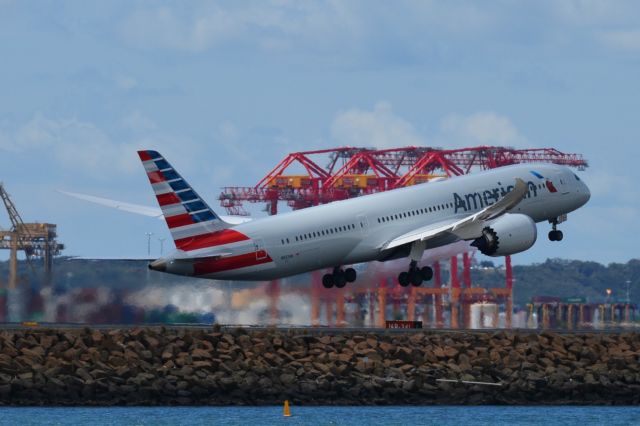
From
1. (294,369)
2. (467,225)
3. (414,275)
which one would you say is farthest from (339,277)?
(294,369)

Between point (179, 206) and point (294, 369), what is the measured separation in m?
8.29

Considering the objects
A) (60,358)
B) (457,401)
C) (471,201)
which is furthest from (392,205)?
(60,358)

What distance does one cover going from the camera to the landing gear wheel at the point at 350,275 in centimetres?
9640

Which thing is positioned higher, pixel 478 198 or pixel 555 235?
pixel 478 198

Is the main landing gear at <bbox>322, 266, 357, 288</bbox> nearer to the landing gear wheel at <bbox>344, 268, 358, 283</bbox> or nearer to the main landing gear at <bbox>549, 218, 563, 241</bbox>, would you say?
the landing gear wheel at <bbox>344, 268, 358, 283</bbox>

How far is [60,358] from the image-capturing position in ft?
278

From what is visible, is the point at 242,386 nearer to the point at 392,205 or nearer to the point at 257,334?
the point at 257,334

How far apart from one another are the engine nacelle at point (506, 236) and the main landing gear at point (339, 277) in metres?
6.12

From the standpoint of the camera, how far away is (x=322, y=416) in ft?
265

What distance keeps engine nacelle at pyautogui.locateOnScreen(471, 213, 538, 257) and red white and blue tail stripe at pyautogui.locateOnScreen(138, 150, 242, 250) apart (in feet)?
45.4

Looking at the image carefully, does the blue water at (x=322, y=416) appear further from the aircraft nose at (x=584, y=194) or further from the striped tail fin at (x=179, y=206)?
the aircraft nose at (x=584, y=194)

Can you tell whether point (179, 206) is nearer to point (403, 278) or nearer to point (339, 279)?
point (339, 279)

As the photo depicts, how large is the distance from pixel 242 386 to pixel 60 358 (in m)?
7.68

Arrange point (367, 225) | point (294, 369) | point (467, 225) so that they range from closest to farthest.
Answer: point (294, 369)
point (367, 225)
point (467, 225)
